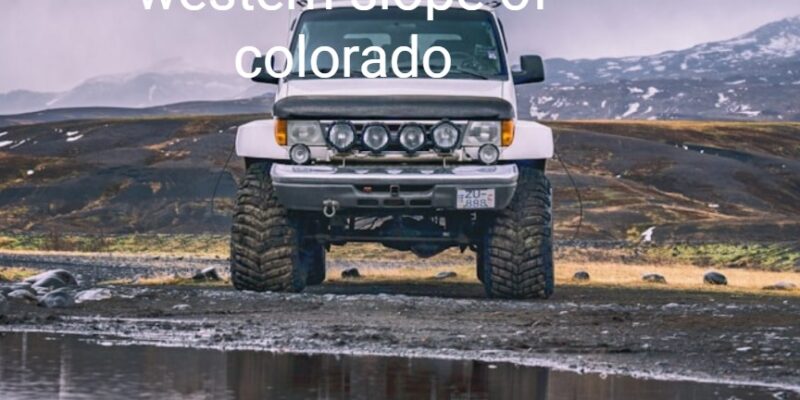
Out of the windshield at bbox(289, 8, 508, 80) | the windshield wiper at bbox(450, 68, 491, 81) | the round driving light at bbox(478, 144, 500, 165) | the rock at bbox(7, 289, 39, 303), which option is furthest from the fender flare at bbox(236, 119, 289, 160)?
the rock at bbox(7, 289, 39, 303)

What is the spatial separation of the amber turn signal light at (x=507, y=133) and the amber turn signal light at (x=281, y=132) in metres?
2.55

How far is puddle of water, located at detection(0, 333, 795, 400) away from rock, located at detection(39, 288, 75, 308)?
5.05 m

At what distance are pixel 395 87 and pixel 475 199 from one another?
1.77m

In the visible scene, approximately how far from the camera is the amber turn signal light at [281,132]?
65.5ft

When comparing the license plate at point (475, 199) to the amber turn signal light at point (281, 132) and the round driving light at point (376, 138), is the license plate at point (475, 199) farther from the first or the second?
the amber turn signal light at point (281, 132)

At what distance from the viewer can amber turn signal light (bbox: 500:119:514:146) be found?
19.9 metres

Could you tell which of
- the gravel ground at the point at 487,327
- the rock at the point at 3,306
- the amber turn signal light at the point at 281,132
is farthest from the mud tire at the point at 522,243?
the rock at the point at 3,306

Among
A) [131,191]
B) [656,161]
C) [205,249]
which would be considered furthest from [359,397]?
[656,161]

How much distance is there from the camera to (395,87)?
20.1m

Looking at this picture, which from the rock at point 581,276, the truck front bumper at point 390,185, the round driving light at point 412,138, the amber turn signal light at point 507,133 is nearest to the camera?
the truck front bumper at point 390,185

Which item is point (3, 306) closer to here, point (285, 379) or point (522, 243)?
point (522, 243)

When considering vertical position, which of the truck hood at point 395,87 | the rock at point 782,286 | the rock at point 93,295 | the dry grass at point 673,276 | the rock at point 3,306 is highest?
the truck hood at point 395,87

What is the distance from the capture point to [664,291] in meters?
25.7

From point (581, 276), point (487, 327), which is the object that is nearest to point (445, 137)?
point (487, 327)
